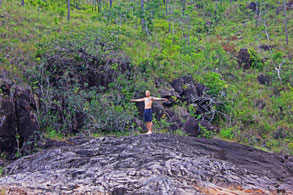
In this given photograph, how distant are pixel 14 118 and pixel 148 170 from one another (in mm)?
7878

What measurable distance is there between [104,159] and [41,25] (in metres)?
16.6

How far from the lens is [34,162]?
741 cm

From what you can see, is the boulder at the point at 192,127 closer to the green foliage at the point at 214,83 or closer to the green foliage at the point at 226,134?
the green foliage at the point at 226,134

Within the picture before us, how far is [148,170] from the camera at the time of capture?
580 cm

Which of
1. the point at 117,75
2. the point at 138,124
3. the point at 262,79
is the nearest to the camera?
the point at 138,124

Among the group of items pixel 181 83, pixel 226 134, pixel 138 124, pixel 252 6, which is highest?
pixel 252 6

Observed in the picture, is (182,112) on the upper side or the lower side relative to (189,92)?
lower

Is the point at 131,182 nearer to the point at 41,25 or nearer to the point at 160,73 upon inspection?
the point at 160,73

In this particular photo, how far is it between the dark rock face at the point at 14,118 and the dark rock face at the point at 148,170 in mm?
3618

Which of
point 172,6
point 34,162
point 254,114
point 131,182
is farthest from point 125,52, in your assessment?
point 172,6

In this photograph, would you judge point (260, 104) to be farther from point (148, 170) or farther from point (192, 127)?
point (148, 170)

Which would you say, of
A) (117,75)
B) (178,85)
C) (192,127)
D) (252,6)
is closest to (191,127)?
(192,127)

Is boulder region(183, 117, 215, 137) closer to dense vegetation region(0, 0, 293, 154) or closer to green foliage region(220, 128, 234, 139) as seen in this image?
dense vegetation region(0, 0, 293, 154)

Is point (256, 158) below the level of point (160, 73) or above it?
below
